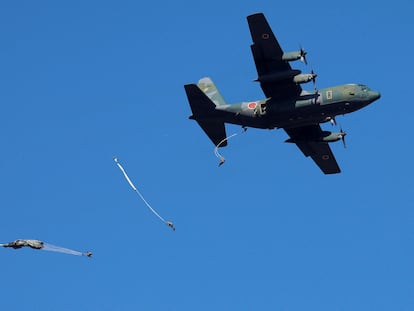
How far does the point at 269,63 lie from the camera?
208 ft

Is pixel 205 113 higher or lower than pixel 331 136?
higher

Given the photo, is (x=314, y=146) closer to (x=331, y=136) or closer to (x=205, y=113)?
(x=331, y=136)

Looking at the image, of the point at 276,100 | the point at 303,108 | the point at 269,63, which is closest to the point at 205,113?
the point at 276,100

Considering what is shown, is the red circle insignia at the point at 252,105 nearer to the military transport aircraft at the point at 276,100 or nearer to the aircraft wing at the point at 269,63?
the military transport aircraft at the point at 276,100

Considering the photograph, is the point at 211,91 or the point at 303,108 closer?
the point at 303,108

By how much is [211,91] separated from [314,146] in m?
9.02

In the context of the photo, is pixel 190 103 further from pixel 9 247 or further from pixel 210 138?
pixel 9 247

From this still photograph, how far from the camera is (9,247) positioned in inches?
1875

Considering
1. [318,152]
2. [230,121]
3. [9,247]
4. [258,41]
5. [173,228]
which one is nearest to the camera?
[9,247]

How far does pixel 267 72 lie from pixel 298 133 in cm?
816

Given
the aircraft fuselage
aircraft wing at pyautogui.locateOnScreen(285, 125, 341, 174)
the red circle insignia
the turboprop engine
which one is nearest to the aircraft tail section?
the aircraft fuselage

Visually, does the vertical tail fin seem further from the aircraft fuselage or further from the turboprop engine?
the turboprop engine

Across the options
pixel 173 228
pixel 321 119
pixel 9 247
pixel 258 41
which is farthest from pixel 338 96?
pixel 9 247

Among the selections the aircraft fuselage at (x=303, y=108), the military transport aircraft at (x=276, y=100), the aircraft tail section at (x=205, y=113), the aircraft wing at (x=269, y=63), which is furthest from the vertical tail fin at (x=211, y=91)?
the aircraft wing at (x=269, y=63)
